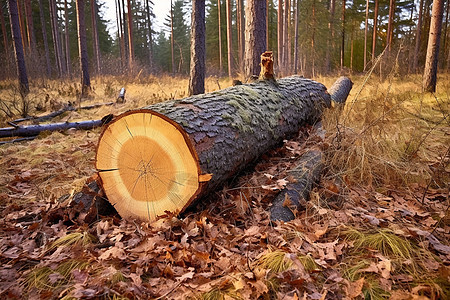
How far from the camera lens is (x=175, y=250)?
214cm

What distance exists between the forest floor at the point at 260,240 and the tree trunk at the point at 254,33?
370 centimetres

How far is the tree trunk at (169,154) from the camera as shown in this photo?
245cm

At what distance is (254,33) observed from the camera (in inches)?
258

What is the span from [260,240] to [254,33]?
5553 mm

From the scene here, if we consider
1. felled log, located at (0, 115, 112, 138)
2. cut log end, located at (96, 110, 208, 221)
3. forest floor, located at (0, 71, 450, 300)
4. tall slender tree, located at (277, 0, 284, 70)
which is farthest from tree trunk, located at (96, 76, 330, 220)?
tall slender tree, located at (277, 0, 284, 70)

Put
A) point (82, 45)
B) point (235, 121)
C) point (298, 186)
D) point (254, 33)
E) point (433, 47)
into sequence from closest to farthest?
point (298, 186), point (235, 121), point (254, 33), point (433, 47), point (82, 45)

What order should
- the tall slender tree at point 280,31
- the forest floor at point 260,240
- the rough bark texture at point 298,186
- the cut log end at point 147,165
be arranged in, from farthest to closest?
the tall slender tree at point 280,31 < the rough bark texture at point 298,186 < the cut log end at point 147,165 < the forest floor at point 260,240

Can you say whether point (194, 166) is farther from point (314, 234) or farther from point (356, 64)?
point (356, 64)

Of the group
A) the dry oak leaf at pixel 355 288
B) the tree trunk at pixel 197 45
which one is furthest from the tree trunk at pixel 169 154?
the tree trunk at pixel 197 45

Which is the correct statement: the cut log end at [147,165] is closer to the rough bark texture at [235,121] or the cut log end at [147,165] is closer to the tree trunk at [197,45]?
the rough bark texture at [235,121]

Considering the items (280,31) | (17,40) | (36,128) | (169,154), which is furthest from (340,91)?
(280,31)

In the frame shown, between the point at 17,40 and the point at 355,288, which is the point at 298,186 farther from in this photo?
the point at 17,40

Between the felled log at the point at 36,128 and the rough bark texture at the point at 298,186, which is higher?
the felled log at the point at 36,128

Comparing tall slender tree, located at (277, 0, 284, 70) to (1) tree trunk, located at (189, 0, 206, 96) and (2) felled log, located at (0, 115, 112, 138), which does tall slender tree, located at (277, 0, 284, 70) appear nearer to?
(1) tree trunk, located at (189, 0, 206, 96)
